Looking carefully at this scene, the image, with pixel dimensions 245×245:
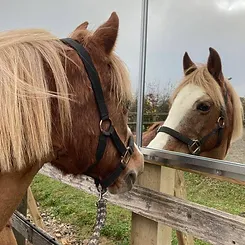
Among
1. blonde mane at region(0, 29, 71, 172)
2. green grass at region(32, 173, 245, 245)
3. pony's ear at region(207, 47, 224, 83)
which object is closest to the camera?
blonde mane at region(0, 29, 71, 172)

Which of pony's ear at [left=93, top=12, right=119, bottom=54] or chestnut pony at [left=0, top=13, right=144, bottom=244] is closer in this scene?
chestnut pony at [left=0, top=13, right=144, bottom=244]

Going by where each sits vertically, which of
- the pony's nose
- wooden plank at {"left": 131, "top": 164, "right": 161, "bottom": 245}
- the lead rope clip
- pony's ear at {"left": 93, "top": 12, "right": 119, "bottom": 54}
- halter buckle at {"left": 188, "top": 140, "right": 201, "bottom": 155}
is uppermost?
pony's ear at {"left": 93, "top": 12, "right": 119, "bottom": 54}

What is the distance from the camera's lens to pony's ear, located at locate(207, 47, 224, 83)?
160cm

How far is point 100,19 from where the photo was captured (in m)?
2.28

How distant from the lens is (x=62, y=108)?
1.02 meters

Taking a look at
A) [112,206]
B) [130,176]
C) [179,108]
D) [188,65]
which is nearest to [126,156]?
[130,176]

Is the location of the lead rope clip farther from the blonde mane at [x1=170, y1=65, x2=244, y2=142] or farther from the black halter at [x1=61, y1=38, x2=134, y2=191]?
the blonde mane at [x1=170, y1=65, x2=244, y2=142]

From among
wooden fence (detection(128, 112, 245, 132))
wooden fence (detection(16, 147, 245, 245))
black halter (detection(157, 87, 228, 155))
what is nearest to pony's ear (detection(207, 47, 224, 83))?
black halter (detection(157, 87, 228, 155))

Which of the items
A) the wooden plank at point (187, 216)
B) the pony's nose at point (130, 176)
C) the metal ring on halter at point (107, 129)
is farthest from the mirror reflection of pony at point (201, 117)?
the metal ring on halter at point (107, 129)

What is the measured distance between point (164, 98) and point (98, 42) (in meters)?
0.70

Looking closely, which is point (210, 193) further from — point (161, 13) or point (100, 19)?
point (100, 19)

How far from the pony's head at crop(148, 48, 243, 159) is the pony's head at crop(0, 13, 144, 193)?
422mm

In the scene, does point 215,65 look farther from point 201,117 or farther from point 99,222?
point 99,222

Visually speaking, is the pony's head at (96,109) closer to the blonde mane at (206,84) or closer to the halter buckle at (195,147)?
the halter buckle at (195,147)
